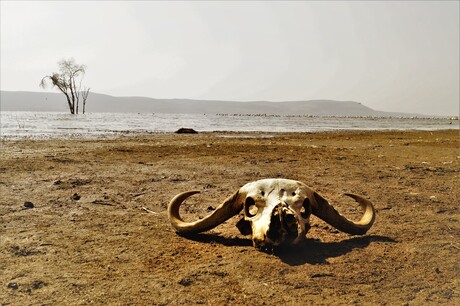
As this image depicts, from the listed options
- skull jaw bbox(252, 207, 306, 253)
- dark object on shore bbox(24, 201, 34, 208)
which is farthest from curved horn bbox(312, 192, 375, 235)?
dark object on shore bbox(24, 201, 34, 208)

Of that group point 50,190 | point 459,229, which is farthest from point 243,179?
point 459,229

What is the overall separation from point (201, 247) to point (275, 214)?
3.31ft

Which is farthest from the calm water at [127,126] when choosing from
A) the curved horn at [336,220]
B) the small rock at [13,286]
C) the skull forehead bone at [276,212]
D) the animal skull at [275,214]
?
the curved horn at [336,220]

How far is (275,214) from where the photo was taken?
3756mm

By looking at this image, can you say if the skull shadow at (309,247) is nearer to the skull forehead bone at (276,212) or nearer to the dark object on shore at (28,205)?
the skull forehead bone at (276,212)

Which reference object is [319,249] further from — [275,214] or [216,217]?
[216,217]

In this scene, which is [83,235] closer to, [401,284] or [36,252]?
[36,252]

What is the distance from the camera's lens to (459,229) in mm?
4840

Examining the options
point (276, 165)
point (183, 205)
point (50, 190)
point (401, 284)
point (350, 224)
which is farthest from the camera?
point (276, 165)

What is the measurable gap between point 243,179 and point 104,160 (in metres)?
4.25

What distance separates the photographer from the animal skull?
12.4ft

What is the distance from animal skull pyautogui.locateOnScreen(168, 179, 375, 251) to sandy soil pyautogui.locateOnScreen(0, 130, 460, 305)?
16 centimetres

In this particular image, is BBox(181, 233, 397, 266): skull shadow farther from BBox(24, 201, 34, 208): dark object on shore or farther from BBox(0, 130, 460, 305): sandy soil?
BBox(24, 201, 34, 208): dark object on shore

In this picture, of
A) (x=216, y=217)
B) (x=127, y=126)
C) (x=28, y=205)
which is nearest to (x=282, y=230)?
(x=216, y=217)
